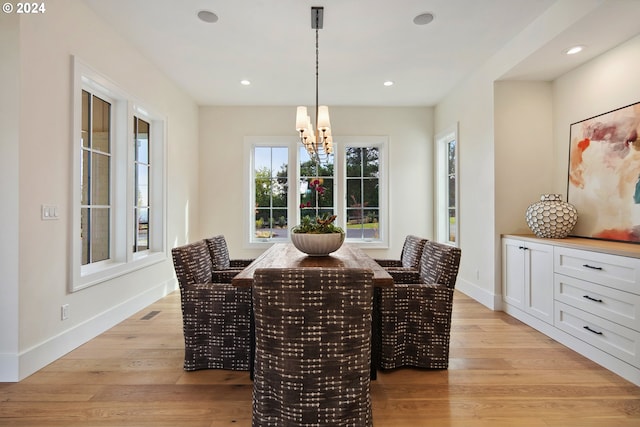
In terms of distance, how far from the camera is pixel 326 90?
4.55m

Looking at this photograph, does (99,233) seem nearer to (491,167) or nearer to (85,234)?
(85,234)

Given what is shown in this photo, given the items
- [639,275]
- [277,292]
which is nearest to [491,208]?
[639,275]

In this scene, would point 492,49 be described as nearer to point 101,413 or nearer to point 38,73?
point 38,73

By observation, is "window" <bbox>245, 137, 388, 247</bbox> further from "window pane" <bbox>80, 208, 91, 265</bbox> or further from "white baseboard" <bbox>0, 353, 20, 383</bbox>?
"white baseboard" <bbox>0, 353, 20, 383</bbox>

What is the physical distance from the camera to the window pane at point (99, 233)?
3053 mm

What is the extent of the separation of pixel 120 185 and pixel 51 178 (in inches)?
36.6

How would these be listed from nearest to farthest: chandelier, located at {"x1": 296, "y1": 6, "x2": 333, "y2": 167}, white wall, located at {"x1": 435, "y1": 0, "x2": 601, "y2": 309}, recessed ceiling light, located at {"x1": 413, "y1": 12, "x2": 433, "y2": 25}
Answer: chandelier, located at {"x1": 296, "y1": 6, "x2": 333, "y2": 167} → recessed ceiling light, located at {"x1": 413, "y1": 12, "x2": 433, "y2": 25} → white wall, located at {"x1": 435, "y1": 0, "x2": 601, "y2": 309}

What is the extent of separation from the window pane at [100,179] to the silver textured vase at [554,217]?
415 cm

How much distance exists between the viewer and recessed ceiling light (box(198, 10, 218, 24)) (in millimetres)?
2760

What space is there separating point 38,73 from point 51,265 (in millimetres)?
1338

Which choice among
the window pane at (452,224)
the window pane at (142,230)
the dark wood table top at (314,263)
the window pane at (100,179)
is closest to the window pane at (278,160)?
the window pane at (142,230)

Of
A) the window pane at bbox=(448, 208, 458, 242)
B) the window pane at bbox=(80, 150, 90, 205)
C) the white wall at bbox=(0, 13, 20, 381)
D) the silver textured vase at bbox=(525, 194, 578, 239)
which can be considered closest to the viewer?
the white wall at bbox=(0, 13, 20, 381)

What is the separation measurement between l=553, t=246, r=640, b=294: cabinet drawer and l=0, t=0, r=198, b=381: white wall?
3.95 meters

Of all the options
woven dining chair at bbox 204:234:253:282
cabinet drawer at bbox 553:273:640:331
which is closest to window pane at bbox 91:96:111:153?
woven dining chair at bbox 204:234:253:282
